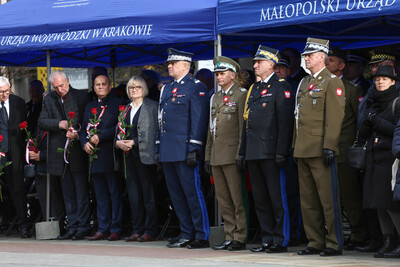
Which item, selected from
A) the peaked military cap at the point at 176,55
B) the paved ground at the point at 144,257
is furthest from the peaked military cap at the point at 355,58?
the paved ground at the point at 144,257

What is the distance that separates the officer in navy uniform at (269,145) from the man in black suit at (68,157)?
9.45 ft

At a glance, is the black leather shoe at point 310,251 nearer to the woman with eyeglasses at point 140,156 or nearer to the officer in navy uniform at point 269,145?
the officer in navy uniform at point 269,145

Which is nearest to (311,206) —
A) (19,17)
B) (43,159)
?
(43,159)

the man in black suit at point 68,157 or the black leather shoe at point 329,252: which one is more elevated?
the man in black suit at point 68,157

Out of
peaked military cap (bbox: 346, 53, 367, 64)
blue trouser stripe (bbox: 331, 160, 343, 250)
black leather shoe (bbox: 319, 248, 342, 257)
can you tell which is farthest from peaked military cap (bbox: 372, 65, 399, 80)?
black leather shoe (bbox: 319, 248, 342, 257)

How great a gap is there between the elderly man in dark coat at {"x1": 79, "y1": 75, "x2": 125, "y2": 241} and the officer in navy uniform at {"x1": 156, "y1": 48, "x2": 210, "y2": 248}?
3.46 ft

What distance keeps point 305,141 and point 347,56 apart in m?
1.55

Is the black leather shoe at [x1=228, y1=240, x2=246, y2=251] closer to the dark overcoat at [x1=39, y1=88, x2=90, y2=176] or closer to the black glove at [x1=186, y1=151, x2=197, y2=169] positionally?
the black glove at [x1=186, y1=151, x2=197, y2=169]

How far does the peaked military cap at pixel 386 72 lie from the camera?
27.5ft

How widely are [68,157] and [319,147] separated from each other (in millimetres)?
3993

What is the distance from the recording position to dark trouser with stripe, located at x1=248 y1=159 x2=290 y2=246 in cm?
900

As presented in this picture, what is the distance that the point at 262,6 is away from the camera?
9.07m

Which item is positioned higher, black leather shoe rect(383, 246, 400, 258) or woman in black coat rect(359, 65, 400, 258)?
woman in black coat rect(359, 65, 400, 258)

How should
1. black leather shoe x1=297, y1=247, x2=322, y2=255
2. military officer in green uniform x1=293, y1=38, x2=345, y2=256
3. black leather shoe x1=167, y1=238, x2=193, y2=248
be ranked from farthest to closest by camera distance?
black leather shoe x1=167, y1=238, x2=193, y2=248, black leather shoe x1=297, y1=247, x2=322, y2=255, military officer in green uniform x1=293, y1=38, x2=345, y2=256
